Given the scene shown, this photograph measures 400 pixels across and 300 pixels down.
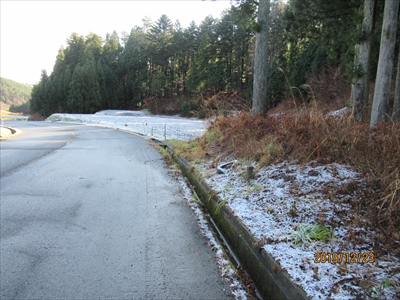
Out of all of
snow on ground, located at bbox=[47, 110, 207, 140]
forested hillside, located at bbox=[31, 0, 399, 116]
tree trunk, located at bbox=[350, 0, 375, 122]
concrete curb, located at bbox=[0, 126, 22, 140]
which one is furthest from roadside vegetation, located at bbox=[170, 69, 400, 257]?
forested hillside, located at bbox=[31, 0, 399, 116]

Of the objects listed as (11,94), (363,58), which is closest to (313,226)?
(363,58)

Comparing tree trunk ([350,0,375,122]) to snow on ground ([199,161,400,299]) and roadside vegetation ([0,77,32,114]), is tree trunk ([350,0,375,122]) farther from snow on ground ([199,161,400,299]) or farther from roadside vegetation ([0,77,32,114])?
roadside vegetation ([0,77,32,114])

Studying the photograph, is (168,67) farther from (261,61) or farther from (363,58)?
(363,58)

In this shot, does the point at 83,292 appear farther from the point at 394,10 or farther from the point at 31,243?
the point at 394,10

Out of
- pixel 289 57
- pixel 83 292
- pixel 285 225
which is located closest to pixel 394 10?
pixel 285 225

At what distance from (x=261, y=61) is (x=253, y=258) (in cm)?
731

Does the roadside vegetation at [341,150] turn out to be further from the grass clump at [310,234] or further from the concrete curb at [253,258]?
the concrete curb at [253,258]

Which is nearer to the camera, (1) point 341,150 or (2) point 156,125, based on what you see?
(1) point 341,150

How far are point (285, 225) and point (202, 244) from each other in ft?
3.46

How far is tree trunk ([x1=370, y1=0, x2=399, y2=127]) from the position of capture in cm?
607
